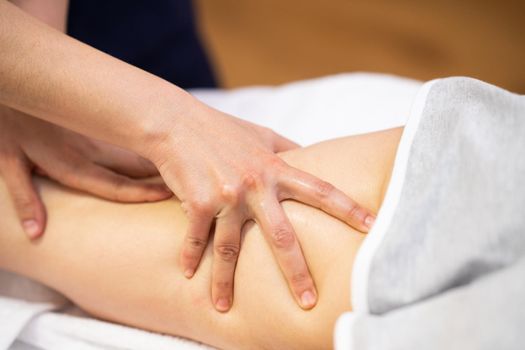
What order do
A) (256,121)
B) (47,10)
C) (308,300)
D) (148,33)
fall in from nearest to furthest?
(308,300), (47,10), (256,121), (148,33)

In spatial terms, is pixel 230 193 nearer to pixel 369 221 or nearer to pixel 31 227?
pixel 369 221

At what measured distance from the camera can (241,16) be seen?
239cm

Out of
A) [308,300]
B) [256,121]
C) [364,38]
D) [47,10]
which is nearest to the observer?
[308,300]

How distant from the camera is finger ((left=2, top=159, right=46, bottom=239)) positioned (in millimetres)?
792

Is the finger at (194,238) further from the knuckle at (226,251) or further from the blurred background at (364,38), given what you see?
the blurred background at (364,38)

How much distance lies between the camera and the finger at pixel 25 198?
792 mm

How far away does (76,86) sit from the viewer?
0.71 metres

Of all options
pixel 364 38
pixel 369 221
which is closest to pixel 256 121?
pixel 369 221

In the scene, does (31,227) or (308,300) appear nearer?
(308,300)

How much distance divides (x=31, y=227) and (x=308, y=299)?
0.39m

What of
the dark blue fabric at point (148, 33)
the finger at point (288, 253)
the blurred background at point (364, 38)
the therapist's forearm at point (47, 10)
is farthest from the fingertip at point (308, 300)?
the blurred background at point (364, 38)

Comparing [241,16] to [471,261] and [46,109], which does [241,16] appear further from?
[471,261]

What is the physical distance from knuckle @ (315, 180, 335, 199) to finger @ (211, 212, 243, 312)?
97 millimetres

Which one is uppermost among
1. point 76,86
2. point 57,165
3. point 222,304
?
point 76,86
